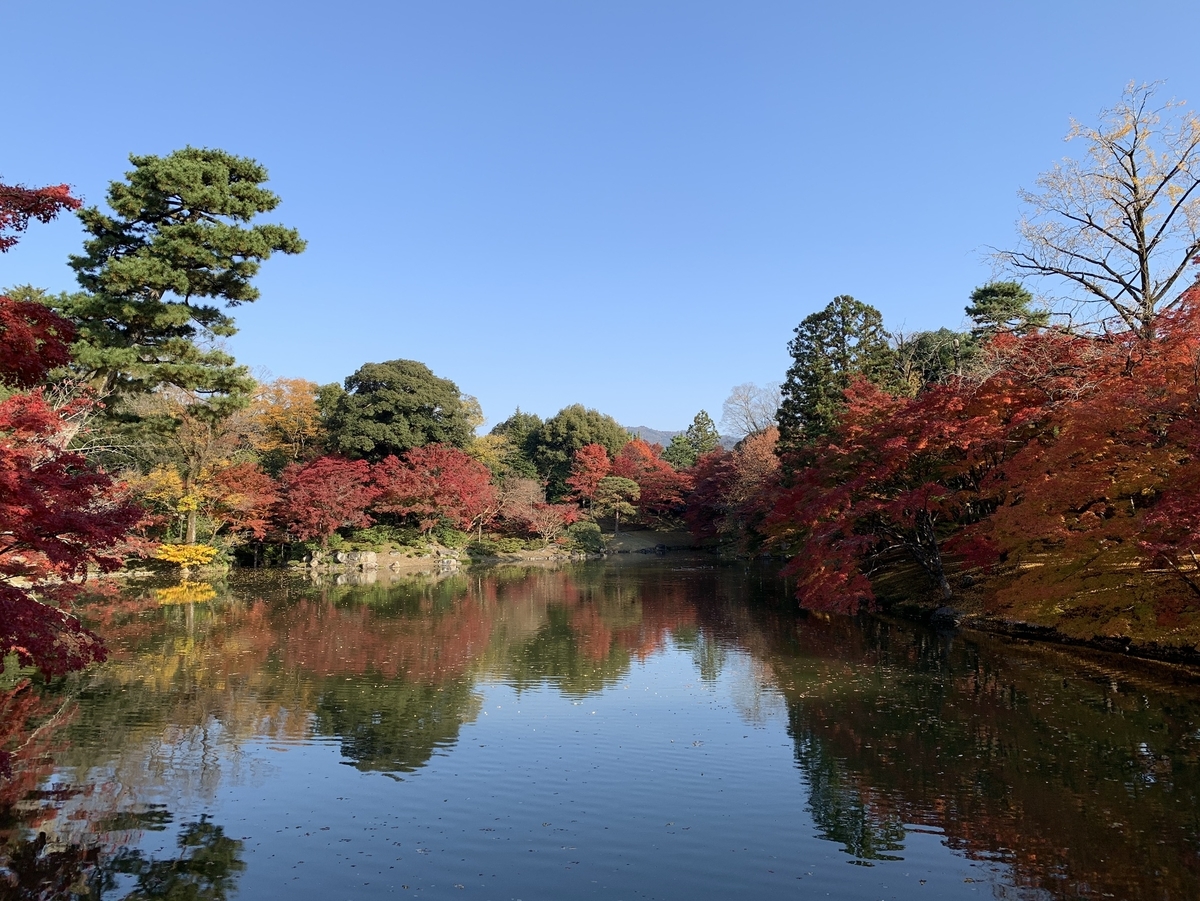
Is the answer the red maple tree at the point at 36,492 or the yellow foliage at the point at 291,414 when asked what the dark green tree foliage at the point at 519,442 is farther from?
the red maple tree at the point at 36,492

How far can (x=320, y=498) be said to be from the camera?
2916 centimetres

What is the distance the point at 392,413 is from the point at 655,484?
18094 millimetres

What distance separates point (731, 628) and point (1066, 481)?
7.69 m

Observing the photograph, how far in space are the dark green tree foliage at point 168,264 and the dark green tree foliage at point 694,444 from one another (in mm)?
41455

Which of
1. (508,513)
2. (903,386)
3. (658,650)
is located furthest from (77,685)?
(508,513)

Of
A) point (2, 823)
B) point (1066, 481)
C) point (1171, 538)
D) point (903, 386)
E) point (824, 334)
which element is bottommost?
point (2, 823)

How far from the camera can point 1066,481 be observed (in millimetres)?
11078

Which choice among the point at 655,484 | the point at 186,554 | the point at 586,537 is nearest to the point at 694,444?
the point at 655,484

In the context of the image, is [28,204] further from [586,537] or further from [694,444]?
[694,444]

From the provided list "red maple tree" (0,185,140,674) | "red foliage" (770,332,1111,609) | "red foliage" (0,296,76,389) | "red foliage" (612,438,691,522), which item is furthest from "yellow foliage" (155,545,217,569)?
"red foliage" (612,438,691,522)

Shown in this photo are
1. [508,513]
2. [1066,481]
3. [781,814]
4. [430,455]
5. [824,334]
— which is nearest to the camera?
[781,814]

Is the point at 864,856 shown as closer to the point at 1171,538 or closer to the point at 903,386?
the point at 1171,538

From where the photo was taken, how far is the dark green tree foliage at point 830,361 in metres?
26.4

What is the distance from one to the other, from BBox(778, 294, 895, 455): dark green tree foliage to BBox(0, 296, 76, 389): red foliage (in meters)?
23.1
